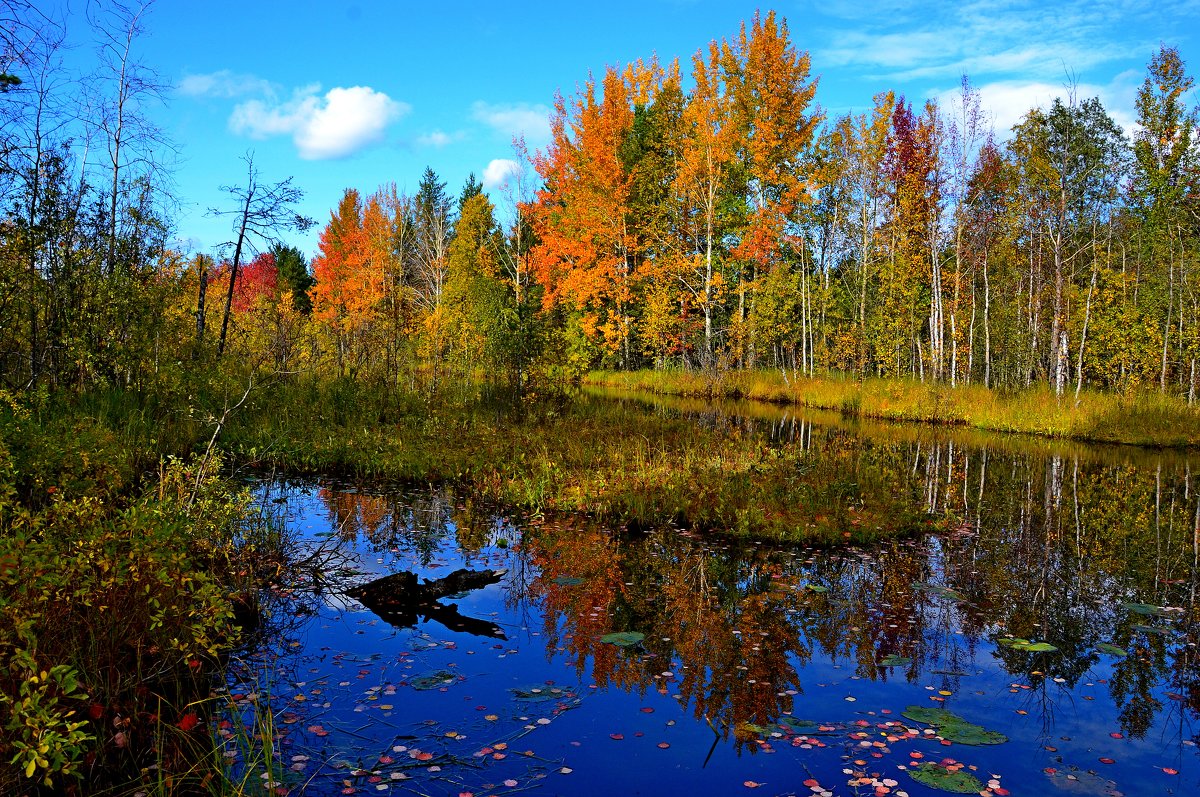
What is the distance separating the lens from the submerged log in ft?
22.0

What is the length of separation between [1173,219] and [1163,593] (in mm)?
28043

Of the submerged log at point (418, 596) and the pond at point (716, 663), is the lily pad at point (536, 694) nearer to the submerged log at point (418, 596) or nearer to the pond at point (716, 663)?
the pond at point (716, 663)

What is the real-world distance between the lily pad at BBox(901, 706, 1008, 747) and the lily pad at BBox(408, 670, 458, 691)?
11.0ft

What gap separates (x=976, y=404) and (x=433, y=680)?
75.3ft

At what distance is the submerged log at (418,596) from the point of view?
6707mm

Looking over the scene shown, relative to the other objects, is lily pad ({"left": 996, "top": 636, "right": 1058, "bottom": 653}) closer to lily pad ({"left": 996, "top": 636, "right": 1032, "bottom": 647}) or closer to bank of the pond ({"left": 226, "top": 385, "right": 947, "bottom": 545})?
lily pad ({"left": 996, "top": 636, "right": 1032, "bottom": 647})

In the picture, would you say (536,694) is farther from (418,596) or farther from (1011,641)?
(1011,641)

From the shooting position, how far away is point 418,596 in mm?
7012

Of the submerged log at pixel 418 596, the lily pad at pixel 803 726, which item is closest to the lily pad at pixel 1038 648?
the lily pad at pixel 803 726

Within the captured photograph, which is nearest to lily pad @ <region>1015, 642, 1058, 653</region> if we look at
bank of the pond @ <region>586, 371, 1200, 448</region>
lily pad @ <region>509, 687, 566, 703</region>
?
lily pad @ <region>509, 687, 566, 703</region>

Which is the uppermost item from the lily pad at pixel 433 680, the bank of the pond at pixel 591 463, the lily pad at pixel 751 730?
the bank of the pond at pixel 591 463

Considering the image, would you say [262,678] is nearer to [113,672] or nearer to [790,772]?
[113,672]

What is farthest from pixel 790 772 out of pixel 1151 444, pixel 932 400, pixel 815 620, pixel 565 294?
pixel 565 294

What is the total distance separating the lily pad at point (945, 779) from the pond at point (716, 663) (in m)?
0.02
